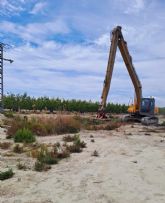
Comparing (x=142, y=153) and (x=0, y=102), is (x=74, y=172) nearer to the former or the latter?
(x=142, y=153)

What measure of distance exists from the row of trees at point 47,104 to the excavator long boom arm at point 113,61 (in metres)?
19.3

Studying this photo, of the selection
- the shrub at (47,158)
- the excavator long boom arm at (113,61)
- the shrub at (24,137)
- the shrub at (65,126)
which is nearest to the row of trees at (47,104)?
the excavator long boom arm at (113,61)

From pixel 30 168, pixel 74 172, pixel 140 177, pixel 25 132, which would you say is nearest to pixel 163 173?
pixel 140 177

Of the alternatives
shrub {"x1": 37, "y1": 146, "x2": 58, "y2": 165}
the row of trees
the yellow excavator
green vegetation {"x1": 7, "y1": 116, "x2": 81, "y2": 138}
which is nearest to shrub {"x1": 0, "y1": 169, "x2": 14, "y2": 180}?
shrub {"x1": 37, "y1": 146, "x2": 58, "y2": 165}

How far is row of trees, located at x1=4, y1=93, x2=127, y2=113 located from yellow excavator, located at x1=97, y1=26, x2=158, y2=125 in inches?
760

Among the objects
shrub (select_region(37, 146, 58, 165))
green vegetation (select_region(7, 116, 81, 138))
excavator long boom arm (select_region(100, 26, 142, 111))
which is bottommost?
shrub (select_region(37, 146, 58, 165))

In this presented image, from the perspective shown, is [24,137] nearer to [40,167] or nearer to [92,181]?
[40,167]

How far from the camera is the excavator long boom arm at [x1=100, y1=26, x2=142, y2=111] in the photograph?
33375 millimetres

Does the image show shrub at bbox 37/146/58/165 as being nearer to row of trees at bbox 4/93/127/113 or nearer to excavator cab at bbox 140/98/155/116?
excavator cab at bbox 140/98/155/116

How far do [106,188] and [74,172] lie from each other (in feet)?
6.45

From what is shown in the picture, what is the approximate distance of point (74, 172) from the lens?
11133mm

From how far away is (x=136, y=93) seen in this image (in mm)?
35781

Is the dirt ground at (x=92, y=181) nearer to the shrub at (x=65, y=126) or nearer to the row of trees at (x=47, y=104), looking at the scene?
the shrub at (x=65, y=126)

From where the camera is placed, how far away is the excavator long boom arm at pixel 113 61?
109 ft
